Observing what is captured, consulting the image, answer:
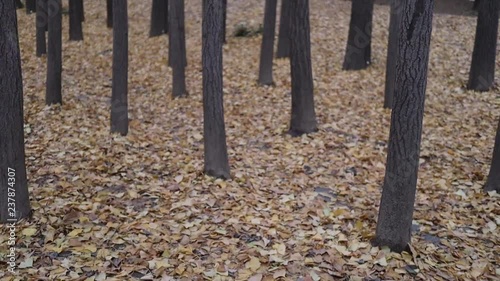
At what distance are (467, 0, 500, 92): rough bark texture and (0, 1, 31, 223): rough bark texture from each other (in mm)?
9988

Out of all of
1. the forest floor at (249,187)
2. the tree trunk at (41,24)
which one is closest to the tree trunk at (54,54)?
the forest floor at (249,187)

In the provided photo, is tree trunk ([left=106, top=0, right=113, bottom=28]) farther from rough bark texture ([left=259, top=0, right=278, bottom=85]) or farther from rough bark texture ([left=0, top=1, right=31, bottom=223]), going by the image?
rough bark texture ([left=0, top=1, right=31, bottom=223])

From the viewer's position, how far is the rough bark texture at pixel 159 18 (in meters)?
16.7

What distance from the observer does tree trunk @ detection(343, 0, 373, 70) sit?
1284cm

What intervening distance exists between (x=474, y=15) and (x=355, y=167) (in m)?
14.3

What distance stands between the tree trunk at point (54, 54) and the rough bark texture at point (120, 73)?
190 centimetres

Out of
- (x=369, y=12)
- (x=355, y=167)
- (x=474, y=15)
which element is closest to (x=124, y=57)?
(x=355, y=167)

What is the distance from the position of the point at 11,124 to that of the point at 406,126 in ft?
13.5

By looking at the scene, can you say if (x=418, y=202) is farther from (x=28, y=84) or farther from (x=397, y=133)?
(x=28, y=84)

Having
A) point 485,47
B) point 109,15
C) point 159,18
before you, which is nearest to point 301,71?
point 485,47

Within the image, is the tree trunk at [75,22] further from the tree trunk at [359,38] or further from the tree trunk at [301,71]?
the tree trunk at [301,71]

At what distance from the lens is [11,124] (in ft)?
16.1

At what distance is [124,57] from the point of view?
8.28m

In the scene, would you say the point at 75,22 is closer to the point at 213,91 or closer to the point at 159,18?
the point at 159,18
